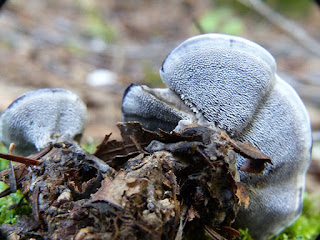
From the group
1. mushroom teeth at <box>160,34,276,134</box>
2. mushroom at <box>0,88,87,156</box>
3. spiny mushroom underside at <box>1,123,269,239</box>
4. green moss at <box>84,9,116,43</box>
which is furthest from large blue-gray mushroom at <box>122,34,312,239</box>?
green moss at <box>84,9,116,43</box>

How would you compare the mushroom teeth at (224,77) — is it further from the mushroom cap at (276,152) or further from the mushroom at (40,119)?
the mushroom at (40,119)

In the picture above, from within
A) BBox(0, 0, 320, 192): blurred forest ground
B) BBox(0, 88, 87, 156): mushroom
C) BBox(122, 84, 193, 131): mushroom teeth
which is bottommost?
BBox(0, 0, 320, 192): blurred forest ground

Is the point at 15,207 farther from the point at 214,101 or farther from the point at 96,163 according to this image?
the point at 214,101

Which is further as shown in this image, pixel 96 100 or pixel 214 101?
pixel 96 100

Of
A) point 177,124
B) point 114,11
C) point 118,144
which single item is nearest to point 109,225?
point 118,144

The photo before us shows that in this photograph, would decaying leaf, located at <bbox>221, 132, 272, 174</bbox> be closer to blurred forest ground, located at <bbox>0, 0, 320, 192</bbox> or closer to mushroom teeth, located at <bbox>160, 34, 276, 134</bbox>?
mushroom teeth, located at <bbox>160, 34, 276, 134</bbox>

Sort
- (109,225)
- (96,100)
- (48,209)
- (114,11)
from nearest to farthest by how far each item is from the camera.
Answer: (109,225)
(48,209)
(96,100)
(114,11)

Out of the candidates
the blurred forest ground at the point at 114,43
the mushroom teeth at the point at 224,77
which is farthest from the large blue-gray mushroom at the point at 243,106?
the blurred forest ground at the point at 114,43
